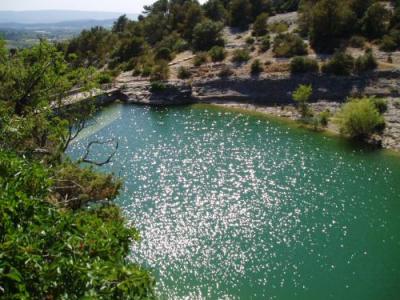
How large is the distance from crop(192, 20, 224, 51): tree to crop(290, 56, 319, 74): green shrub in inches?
888

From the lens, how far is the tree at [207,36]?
311 feet

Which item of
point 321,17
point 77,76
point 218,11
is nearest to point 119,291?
point 77,76

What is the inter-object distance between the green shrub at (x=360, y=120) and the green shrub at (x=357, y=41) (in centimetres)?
2757

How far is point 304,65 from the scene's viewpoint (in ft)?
253

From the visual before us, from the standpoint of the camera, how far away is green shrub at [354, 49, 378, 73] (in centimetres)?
7350

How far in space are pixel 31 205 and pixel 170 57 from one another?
283 feet

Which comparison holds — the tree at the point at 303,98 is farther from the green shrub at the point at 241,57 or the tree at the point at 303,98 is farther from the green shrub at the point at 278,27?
the green shrub at the point at 278,27

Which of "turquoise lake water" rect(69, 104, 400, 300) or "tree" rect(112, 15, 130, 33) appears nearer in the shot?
"turquoise lake water" rect(69, 104, 400, 300)

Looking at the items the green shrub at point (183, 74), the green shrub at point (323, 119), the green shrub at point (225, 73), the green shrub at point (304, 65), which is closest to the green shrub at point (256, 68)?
the green shrub at point (225, 73)

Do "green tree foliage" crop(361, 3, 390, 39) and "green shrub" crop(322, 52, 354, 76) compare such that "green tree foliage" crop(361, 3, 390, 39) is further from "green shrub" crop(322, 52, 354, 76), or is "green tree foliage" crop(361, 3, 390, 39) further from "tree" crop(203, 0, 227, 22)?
"tree" crop(203, 0, 227, 22)

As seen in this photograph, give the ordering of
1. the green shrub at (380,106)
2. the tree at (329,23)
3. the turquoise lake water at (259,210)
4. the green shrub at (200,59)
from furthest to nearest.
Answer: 1. the green shrub at (200,59)
2. the tree at (329,23)
3. the green shrub at (380,106)
4. the turquoise lake water at (259,210)

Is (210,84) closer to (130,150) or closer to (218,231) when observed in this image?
(130,150)

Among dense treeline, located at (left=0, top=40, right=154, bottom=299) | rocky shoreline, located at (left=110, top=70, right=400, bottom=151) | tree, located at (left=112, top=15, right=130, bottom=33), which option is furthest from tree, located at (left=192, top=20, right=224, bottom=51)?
dense treeline, located at (left=0, top=40, right=154, bottom=299)

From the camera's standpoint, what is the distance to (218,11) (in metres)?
114
